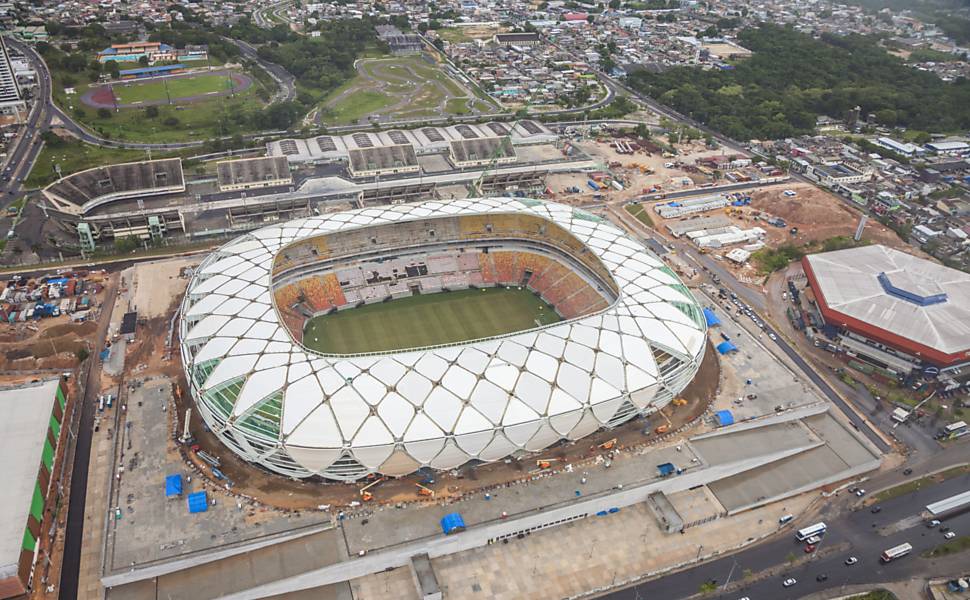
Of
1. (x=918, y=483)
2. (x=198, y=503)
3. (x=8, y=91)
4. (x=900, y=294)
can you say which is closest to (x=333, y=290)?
(x=198, y=503)

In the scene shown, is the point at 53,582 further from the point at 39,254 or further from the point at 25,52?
the point at 25,52

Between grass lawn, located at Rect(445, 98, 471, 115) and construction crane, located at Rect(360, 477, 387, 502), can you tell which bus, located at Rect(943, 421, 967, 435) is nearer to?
construction crane, located at Rect(360, 477, 387, 502)

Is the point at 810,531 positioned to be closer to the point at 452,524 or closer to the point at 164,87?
the point at 452,524

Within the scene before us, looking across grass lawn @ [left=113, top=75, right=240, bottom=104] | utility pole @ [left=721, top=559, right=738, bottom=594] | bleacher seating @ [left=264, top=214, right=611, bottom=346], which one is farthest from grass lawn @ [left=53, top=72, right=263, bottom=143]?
utility pole @ [left=721, top=559, right=738, bottom=594]

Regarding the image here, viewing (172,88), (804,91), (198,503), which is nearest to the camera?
(198,503)

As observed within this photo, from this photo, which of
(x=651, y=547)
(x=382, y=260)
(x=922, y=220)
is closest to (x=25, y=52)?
(x=382, y=260)

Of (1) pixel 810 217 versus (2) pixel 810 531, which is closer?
(2) pixel 810 531

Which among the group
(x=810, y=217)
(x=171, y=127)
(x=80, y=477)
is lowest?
(x=810, y=217)
